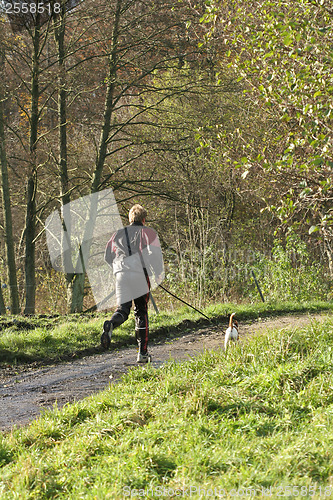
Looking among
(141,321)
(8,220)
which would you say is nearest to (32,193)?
(8,220)

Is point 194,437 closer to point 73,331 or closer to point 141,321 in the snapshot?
point 141,321

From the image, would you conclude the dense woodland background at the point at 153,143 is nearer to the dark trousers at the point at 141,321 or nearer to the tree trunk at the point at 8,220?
the tree trunk at the point at 8,220

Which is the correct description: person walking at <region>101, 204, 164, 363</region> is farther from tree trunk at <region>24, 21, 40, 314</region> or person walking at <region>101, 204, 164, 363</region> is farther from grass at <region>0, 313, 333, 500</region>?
tree trunk at <region>24, 21, 40, 314</region>

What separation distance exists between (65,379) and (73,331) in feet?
Result: 7.06

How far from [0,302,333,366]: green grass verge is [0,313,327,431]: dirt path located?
1.27ft

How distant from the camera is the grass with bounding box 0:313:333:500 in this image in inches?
115

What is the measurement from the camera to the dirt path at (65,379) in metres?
4.69

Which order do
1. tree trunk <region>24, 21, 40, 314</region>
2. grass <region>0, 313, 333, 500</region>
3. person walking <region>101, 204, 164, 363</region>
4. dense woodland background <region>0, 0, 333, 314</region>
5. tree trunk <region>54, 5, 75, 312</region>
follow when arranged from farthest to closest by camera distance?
tree trunk <region>54, 5, 75, 312</region> < dense woodland background <region>0, 0, 333, 314</region> < tree trunk <region>24, 21, 40, 314</region> < person walking <region>101, 204, 164, 363</region> < grass <region>0, 313, 333, 500</region>

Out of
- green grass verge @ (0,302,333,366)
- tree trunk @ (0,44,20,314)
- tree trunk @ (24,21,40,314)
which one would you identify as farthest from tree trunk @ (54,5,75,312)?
green grass verge @ (0,302,333,366)

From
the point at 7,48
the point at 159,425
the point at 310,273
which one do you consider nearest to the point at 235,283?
the point at 310,273

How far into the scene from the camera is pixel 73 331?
7785 millimetres

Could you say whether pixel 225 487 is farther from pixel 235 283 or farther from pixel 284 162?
pixel 235 283

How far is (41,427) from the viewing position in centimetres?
387

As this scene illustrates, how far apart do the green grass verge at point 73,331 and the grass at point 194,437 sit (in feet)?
7.46
